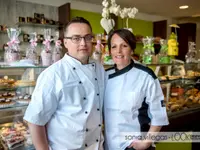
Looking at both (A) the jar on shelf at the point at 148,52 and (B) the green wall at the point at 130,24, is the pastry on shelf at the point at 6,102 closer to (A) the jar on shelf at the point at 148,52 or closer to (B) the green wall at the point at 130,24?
(A) the jar on shelf at the point at 148,52

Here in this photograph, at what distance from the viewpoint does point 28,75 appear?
5.27 ft

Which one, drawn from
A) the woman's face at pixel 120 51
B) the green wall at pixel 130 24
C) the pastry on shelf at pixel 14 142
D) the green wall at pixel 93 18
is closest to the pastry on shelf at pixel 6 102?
the pastry on shelf at pixel 14 142

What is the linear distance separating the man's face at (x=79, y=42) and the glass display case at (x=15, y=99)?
0.50 m

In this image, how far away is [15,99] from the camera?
1565 mm

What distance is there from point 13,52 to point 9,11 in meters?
2.86

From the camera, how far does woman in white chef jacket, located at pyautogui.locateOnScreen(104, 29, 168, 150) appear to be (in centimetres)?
138

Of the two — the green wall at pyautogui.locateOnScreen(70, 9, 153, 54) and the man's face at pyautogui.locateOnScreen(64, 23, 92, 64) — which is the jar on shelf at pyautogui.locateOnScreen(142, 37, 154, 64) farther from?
the green wall at pyautogui.locateOnScreen(70, 9, 153, 54)

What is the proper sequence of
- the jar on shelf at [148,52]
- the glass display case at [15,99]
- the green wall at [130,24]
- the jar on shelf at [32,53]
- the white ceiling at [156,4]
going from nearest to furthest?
1. the glass display case at [15,99]
2. the jar on shelf at [32,53]
3. the jar on shelf at [148,52]
4. the white ceiling at [156,4]
5. the green wall at [130,24]

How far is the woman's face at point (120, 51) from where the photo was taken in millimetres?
1406

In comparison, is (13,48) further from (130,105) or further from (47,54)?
(130,105)

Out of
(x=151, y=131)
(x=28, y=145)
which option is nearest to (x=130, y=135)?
(x=151, y=131)

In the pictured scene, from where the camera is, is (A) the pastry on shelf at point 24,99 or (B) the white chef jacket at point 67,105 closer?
(B) the white chef jacket at point 67,105

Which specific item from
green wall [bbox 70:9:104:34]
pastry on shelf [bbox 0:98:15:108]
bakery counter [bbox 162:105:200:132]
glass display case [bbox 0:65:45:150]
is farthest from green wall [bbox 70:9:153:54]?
pastry on shelf [bbox 0:98:15:108]

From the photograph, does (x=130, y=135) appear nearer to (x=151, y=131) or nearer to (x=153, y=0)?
(x=151, y=131)
